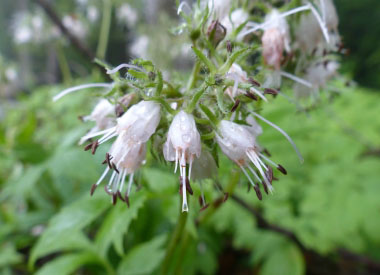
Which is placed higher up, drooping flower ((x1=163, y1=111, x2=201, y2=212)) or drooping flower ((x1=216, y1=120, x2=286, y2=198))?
drooping flower ((x1=163, y1=111, x2=201, y2=212))

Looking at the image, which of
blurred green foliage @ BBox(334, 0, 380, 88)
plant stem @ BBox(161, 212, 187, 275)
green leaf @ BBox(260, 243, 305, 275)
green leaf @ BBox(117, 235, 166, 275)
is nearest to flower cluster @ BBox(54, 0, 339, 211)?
plant stem @ BBox(161, 212, 187, 275)

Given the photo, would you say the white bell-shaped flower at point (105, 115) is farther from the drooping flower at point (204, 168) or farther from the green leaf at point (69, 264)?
the green leaf at point (69, 264)

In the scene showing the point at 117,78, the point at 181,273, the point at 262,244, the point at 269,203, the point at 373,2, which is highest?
the point at 117,78

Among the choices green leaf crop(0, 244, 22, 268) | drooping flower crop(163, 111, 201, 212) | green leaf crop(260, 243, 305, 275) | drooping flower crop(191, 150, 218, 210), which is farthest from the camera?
green leaf crop(260, 243, 305, 275)

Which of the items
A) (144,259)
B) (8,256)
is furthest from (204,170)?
(8,256)

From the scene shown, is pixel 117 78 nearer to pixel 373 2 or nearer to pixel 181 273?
pixel 181 273

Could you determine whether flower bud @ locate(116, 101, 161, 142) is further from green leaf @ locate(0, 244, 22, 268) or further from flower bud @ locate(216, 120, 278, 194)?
→ green leaf @ locate(0, 244, 22, 268)

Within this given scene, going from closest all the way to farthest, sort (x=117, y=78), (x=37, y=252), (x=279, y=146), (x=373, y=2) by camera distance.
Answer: (x=117, y=78) → (x=37, y=252) → (x=279, y=146) → (x=373, y=2)

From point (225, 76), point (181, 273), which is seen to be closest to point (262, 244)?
point (181, 273)
